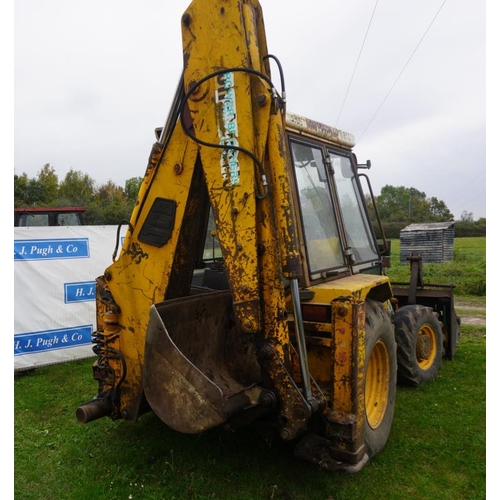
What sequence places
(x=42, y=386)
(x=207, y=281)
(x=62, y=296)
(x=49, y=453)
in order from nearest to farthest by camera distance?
1. (x=49, y=453)
2. (x=207, y=281)
3. (x=42, y=386)
4. (x=62, y=296)

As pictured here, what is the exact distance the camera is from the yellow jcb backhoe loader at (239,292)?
2.59 meters

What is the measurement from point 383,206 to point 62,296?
61.3 meters

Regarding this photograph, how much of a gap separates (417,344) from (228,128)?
11.6ft

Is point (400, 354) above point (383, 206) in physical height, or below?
below

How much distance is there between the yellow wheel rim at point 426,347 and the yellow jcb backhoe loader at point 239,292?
158cm

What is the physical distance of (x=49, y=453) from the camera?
11.5 feet

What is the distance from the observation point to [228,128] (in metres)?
2.65

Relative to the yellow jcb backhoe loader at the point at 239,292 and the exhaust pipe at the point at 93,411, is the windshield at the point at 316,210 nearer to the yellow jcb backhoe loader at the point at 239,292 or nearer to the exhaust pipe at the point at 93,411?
the yellow jcb backhoe loader at the point at 239,292

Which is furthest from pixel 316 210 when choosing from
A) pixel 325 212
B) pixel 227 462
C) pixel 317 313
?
pixel 227 462

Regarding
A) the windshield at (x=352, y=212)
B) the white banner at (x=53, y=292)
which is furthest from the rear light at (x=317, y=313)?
the white banner at (x=53, y=292)

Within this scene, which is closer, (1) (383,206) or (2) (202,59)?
(2) (202,59)

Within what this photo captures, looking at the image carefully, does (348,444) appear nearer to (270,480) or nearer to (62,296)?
(270,480)

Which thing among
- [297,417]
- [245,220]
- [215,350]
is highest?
[245,220]

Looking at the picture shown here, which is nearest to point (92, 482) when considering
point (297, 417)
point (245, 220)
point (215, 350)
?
point (215, 350)
